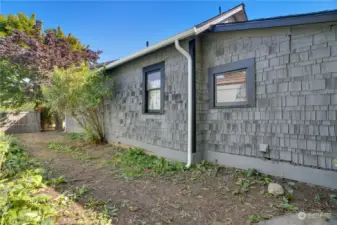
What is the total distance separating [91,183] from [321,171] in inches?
168

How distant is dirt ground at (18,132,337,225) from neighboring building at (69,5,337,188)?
513 mm

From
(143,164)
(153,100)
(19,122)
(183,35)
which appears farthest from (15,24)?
(143,164)

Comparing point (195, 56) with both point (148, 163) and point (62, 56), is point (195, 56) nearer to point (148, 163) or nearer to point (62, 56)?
point (148, 163)

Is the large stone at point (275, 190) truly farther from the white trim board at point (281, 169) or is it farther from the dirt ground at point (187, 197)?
the white trim board at point (281, 169)

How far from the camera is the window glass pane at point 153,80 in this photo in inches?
237

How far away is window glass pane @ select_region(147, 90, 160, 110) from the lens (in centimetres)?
604

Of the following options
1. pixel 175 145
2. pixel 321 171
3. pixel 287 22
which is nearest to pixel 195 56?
pixel 287 22

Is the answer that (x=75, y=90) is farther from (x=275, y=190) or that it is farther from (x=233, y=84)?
(x=275, y=190)

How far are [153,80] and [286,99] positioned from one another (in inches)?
151

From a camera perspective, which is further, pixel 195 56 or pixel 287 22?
pixel 195 56

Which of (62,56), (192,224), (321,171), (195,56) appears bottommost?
(192,224)

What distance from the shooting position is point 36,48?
11531mm

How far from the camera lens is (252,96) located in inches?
159

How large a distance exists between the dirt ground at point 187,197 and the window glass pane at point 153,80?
9.39 ft
